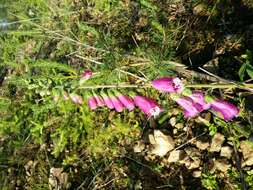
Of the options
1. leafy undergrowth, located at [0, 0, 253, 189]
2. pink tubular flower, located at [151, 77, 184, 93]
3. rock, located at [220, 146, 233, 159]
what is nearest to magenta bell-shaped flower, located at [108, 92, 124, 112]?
leafy undergrowth, located at [0, 0, 253, 189]

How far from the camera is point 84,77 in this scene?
2930 mm

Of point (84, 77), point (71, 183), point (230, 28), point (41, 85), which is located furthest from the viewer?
point (71, 183)

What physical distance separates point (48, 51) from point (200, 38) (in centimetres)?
169

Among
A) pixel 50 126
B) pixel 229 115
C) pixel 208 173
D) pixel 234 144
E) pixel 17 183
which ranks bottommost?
pixel 17 183

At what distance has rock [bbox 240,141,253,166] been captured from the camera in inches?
114

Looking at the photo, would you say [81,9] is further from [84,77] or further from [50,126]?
[84,77]

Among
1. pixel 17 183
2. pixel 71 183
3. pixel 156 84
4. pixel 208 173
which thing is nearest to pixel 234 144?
pixel 208 173

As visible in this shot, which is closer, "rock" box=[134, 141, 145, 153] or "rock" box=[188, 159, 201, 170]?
"rock" box=[188, 159, 201, 170]

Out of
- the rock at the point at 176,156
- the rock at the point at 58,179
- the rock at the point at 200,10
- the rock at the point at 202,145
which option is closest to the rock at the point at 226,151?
the rock at the point at 202,145

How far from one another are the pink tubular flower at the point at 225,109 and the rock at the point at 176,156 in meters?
0.55

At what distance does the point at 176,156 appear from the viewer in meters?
3.19

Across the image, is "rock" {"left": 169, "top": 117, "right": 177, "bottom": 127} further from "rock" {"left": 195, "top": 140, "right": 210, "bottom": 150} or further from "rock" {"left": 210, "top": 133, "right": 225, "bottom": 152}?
"rock" {"left": 210, "top": 133, "right": 225, "bottom": 152}

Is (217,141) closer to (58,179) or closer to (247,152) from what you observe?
(247,152)

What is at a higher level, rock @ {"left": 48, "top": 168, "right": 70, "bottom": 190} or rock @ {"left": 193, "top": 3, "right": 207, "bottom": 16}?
rock @ {"left": 193, "top": 3, "right": 207, "bottom": 16}
